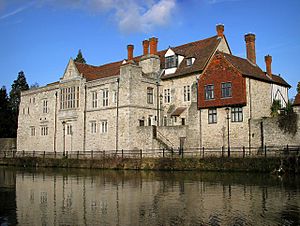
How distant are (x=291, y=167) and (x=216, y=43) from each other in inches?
776

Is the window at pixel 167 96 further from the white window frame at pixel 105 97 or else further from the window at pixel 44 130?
the window at pixel 44 130

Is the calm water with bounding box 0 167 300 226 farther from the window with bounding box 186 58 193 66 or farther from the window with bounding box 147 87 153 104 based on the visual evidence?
the window with bounding box 186 58 193 66

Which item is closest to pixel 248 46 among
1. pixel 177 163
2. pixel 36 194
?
pixel 177 163

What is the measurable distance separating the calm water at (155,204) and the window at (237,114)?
12.9m

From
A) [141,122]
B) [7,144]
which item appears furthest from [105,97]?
[7,144]

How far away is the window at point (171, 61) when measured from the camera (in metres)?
43.1

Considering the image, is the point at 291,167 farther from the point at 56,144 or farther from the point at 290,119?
A: the point at 56,144

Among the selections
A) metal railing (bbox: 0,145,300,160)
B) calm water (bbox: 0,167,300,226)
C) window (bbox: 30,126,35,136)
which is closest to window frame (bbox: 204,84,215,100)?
metal railing (bbox: 0,145,300,160)

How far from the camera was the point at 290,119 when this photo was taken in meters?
30.2

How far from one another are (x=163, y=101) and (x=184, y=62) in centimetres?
538

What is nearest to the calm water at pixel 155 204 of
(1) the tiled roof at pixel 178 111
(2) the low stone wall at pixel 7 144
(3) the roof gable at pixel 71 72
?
(1) the tiled roof at pixel 178 111

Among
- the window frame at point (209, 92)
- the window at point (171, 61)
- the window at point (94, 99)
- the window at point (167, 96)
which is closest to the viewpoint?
the window frame at point (209, 92)

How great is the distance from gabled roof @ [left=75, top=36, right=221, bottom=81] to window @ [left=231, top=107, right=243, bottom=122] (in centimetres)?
686

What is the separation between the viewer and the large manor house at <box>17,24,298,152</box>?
113 ft
